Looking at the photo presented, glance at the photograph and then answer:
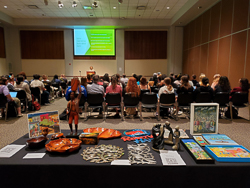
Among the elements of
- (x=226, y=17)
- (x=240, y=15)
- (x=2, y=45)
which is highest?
(x=226, y=17)

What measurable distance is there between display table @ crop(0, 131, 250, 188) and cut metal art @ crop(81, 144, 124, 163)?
0.07 metres

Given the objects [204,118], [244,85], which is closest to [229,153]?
[204,118]

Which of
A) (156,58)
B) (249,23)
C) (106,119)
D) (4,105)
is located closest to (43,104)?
(4,105)

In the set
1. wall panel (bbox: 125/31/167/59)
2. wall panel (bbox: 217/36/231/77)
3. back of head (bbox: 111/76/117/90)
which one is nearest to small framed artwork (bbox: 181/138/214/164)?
back of head (bbox: 111/76/117/90)

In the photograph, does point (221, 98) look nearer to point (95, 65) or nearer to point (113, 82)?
point (113, 82)

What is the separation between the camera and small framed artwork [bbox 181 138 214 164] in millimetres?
1482

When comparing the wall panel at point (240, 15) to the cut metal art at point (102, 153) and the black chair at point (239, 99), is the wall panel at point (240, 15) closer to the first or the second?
the black chair at point (239, 99)

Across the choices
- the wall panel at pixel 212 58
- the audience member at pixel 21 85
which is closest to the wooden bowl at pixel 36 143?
the audience member at pixel 21 85

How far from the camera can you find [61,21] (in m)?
12.6

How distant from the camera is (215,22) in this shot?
28.2 ft

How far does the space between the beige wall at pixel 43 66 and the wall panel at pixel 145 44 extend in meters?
5.43

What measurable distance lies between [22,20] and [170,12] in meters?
10.4

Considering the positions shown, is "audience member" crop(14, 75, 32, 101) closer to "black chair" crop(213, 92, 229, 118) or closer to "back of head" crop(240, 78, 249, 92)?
"black chair" crop(213, 92, 229, 118)

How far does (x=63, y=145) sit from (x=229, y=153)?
1567mm
